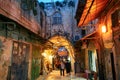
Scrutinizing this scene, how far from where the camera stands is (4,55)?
7914 mm

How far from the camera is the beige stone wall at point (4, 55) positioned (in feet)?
24.8

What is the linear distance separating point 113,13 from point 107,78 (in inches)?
157

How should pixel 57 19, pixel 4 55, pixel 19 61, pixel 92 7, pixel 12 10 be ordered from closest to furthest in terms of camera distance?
1. pixel 92 7
2. pixel 4 55
3. pixel 19 61
4. pixel 12 10
5. pixel 57 19

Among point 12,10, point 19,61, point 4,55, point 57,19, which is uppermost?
point 57,19

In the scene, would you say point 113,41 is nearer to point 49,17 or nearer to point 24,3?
point 24,3

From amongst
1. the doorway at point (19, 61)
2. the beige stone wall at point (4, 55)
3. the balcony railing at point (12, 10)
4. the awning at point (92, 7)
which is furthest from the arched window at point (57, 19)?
the beige stone wall at point (4, 55)

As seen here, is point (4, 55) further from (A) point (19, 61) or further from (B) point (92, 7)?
(B) point (92, 7)

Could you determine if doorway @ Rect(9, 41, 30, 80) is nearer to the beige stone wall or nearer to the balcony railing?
the beige stone wall

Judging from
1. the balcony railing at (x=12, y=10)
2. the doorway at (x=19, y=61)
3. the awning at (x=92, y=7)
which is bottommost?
the doorway at (x=19, y=61)

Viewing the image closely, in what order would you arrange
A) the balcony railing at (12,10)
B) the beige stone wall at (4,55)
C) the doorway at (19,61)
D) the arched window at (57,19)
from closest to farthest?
the beige stone wall at (4,55) < the balcony railing at (12,10) < the doorway at (19,61) < the arched window at (57,19)

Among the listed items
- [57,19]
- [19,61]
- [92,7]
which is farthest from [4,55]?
[57,19]

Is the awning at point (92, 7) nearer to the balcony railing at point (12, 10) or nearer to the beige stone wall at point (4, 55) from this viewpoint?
the beige stone wall at point (4, 55)

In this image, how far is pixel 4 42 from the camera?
7.85 metres

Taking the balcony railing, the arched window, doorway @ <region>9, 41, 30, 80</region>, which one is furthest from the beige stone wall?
the arched window
